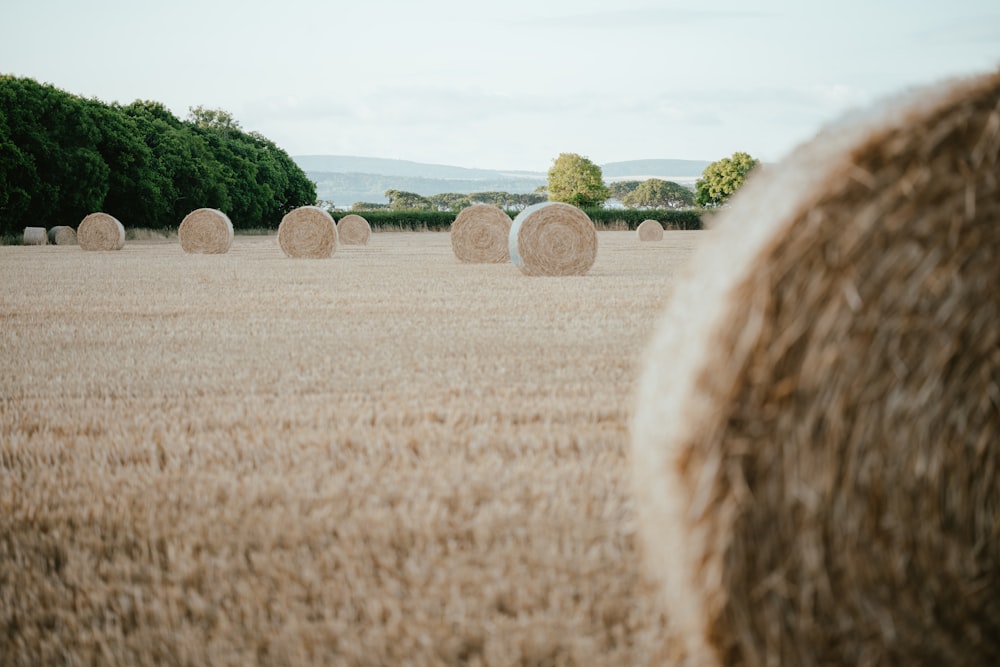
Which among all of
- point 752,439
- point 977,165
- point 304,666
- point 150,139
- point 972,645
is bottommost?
point 304,666

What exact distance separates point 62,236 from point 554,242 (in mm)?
23276

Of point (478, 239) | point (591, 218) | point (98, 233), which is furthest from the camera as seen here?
point (591, 218)

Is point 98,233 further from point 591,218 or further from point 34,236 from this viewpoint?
point 591,218

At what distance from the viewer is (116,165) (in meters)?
37.4

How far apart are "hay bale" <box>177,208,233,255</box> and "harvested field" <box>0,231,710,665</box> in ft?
49.2

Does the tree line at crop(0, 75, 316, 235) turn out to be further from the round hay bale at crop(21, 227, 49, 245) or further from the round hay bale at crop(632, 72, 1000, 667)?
the round hay bale at crop(632, 72, 1000, 667)

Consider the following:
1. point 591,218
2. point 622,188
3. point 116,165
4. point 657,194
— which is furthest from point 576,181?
point 116,165

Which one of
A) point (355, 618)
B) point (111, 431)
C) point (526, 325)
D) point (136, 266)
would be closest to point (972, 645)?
point (355, 618)

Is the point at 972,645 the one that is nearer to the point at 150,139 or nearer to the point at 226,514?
the point at 226,514

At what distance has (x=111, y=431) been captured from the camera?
14.8 ft

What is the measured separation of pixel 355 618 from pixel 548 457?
1516mm

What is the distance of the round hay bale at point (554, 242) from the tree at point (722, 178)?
275 feet

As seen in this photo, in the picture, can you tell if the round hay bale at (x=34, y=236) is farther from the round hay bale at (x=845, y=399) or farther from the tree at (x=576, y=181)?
the tree at (x=576, y=181)

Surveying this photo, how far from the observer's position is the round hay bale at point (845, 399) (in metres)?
1.91
